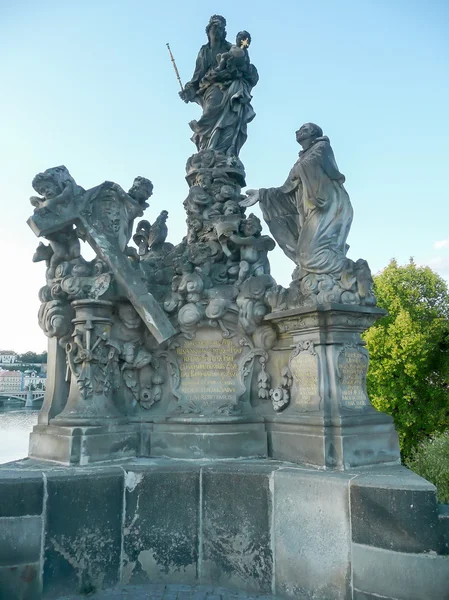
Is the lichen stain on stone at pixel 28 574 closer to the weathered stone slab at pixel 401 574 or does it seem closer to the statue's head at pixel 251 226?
the weathered stone slab at pixel 401 574

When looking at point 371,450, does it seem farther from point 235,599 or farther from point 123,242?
point 123,242

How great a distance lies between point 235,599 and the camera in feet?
15.6

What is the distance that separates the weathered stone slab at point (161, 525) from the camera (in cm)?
510

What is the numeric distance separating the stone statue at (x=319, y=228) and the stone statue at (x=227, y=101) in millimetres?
2248

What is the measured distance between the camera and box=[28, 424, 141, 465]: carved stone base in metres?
5.55

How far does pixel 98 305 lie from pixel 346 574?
3722 millimetres

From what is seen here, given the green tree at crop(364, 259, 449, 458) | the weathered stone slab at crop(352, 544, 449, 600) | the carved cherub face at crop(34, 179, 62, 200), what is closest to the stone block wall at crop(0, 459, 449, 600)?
the weathered stone slab at crop(352, 544, 449, 600)

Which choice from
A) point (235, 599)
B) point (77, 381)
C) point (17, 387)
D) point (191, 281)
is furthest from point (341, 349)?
point (17, 387)

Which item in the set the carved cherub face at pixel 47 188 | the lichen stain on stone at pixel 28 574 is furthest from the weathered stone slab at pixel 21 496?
the carved cherub face at pixel 47 188

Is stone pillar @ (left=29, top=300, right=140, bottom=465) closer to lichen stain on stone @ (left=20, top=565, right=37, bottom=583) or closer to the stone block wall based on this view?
the stone block wall

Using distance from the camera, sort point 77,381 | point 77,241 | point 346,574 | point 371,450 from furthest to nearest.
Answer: point 77,241 < point 77,381 < point 371,450 < point 346,574

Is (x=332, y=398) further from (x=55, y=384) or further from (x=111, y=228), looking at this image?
(x=111, y=228)

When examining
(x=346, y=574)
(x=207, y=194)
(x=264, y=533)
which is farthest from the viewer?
(x=207, y=194)

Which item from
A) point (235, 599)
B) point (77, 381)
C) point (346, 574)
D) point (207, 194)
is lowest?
point (235, 599)
